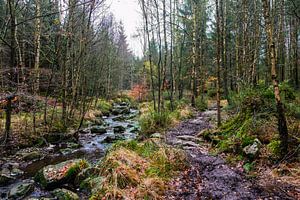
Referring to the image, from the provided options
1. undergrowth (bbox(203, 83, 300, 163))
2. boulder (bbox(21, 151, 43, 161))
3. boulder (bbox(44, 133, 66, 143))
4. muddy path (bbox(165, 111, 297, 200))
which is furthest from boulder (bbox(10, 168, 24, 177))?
undergrowth (bbox(203, 83, 300, 163))

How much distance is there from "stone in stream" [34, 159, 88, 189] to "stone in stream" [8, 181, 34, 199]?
33 centimetres

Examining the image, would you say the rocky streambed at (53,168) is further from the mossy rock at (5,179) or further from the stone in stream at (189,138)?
the stone in stream at (189,138)

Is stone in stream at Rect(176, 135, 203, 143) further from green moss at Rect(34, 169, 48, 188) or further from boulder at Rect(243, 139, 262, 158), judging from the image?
green moss at Rect(34, 169, 48, 188)

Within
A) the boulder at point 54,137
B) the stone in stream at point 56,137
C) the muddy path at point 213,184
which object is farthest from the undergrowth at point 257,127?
the boulder at point 54,137

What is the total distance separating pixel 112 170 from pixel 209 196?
227cm

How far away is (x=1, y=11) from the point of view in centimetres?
1772

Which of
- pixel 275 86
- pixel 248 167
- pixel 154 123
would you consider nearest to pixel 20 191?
pixel 248 167

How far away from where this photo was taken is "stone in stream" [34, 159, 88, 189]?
23.2 ft

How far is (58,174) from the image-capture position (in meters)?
7.25

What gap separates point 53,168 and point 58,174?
1.08 ft

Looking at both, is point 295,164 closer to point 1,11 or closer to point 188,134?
point 188,134

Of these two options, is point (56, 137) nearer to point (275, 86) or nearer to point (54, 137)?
point (54, 137)

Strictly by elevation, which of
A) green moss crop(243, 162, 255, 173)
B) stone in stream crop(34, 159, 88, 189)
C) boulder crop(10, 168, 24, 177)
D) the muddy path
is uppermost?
green moss crop(243, 162, 255, 173)

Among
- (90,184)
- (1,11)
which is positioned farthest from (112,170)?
(1,11)
